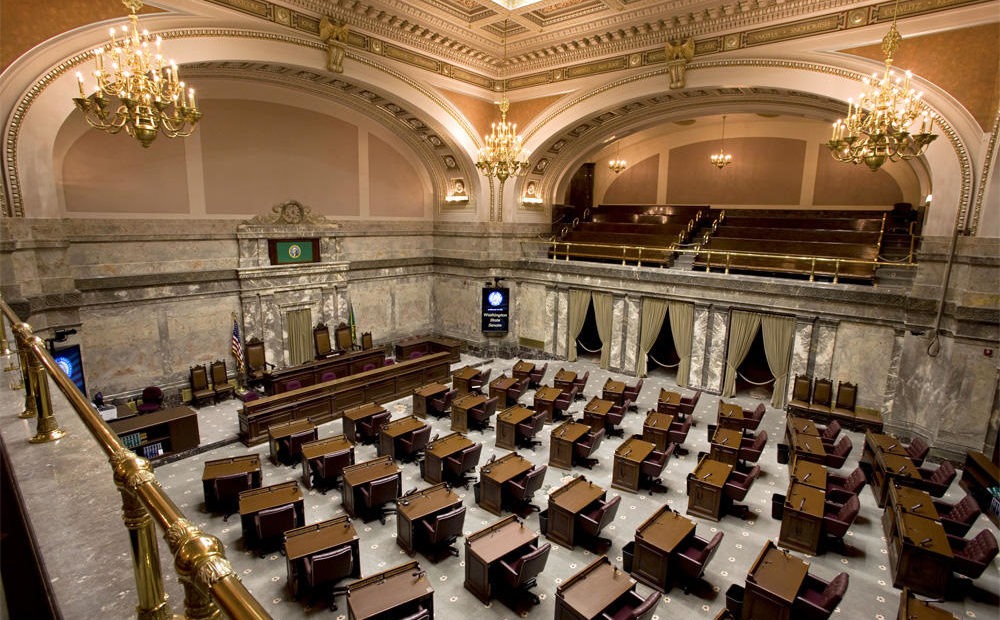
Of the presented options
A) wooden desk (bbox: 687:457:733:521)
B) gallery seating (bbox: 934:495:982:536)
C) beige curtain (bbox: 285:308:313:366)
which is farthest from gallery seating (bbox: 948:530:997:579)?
beige curtain (bbox: 285:308:313:366)

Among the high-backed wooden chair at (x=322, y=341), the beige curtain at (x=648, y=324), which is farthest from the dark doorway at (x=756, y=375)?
the high-backed wooden chair at (x=322, y=341)

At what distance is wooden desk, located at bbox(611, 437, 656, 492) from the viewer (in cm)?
794

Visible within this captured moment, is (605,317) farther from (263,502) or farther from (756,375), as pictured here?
(263,502)

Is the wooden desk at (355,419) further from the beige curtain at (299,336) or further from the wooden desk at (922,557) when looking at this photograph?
the wooden desk at (922,557)

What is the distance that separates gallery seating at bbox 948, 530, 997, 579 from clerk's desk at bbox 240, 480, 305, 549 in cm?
785

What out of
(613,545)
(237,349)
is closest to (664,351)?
(613,545)

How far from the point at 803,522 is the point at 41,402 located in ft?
26.0

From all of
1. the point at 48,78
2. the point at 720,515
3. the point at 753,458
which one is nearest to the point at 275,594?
the point at 720,515

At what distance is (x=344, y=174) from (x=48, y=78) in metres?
6.85

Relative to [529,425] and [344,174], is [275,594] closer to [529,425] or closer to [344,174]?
[529,425]

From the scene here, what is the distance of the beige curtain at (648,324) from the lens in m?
13.1

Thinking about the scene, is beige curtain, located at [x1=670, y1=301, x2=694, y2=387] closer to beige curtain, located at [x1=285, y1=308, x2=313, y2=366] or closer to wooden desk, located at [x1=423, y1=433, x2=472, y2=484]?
wooden desk, located at [x1=423, y1=433, x2=472, y2=484]

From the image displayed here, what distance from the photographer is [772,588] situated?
4984mm

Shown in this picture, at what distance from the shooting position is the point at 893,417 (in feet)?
32.9
